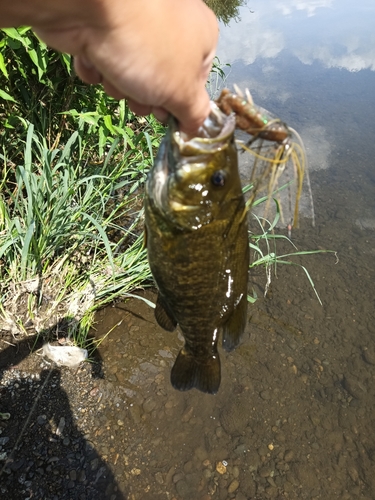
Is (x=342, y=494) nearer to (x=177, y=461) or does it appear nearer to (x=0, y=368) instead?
(x=177, y=461)

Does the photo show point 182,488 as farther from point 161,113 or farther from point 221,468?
point 161,113

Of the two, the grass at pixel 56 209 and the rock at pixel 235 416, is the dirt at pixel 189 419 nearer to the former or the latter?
the rock at pixel 235 416

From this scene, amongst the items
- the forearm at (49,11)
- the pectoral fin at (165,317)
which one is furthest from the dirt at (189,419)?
the forearm at (49,11)

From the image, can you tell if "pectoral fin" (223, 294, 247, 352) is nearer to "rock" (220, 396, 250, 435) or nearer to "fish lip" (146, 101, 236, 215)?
"fish lip" (146, 101, 236, 215)

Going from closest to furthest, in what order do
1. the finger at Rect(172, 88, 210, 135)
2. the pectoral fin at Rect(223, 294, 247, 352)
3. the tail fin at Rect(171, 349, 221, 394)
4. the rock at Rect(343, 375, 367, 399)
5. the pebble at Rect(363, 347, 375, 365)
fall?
the finger at Rect(172, 88, 210, 135), the pectoral fin at Rect(223, 294, 247, 352), the tail fin at Rect(171, 349, 221, 394), the rock at Rect(343, 375, 367, 399), the pebble at Rect(363, 347, 375, 365)

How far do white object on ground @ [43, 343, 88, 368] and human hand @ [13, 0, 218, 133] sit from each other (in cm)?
242

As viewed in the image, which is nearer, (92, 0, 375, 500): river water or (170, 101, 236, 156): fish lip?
(170, 101, 236, 156): fish lip

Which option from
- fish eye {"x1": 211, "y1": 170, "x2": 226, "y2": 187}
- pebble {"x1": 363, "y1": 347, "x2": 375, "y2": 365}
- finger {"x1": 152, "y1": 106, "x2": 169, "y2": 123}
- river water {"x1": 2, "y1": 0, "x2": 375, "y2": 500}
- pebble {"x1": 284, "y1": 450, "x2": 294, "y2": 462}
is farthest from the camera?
pebble {"x1": 363, "y1": 347, "x2": 375, "y2": 365}

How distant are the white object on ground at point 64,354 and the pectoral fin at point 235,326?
1.65 meters

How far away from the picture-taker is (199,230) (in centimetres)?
165

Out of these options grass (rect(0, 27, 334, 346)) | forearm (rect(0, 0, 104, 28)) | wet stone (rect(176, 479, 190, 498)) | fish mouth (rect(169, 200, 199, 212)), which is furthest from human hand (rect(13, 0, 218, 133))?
wet stone (rect(176, 479, 190, 498))

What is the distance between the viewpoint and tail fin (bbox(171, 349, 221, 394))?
6.80 feet

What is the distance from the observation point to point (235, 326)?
6.51ft

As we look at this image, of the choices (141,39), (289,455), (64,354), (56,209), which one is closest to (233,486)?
(289,455)
